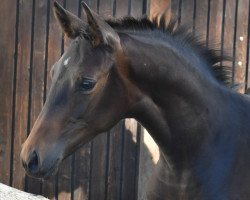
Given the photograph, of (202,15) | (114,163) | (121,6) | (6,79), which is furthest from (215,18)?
(6,79)

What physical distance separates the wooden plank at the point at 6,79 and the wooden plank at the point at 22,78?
2.6 inches

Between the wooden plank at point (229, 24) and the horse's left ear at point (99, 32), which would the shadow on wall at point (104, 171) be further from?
the horse's left ear at point (99, 32)

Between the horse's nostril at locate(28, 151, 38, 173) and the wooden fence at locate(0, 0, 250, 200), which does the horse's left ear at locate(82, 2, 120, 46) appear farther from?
the wooden fence at locate(0, 0, 250, 200)

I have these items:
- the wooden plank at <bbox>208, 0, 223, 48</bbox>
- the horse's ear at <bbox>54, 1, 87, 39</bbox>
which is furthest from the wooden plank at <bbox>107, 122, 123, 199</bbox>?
the horse's ear at <bbox>54, 1, 87, 39</bbox>

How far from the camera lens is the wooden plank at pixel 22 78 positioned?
3703mm

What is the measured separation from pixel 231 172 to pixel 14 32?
2835mm

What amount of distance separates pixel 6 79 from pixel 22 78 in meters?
0.18

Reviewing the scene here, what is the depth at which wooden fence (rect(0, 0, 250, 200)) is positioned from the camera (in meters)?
3.70

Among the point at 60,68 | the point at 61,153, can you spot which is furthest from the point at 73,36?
the point at 61,153

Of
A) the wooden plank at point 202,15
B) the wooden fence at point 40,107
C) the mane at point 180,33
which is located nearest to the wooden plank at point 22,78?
the wooden fence at point 40,107

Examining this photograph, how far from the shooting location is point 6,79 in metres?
3.72

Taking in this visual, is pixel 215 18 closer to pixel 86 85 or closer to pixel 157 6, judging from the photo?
pixel 157 6

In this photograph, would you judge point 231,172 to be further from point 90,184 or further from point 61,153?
point 90,184

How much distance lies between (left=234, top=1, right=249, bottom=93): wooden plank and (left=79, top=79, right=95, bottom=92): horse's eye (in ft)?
9.35
